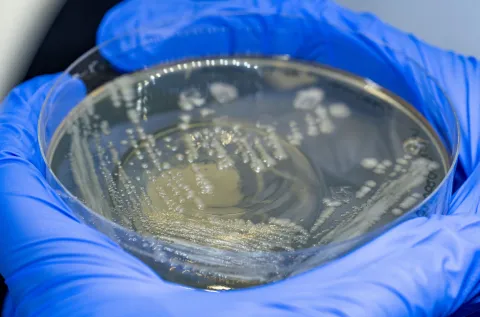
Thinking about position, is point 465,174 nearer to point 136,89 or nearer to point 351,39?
point 351,39

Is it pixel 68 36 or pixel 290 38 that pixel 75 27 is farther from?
pixel 290 38

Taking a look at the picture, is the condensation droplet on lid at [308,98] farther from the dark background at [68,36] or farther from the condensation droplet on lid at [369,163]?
the dark background at [68,36]

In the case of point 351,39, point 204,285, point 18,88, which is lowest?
point 204,285

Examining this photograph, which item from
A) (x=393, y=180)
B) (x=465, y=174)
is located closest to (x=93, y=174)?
(x=393, y=180)

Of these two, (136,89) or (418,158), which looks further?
(136,89)

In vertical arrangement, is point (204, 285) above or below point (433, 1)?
below

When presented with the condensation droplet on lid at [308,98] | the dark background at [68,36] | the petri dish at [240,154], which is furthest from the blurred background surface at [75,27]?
the condensation droplet on lid at [308,98]
